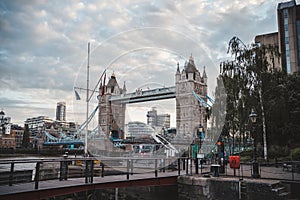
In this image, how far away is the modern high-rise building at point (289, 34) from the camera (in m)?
46.9

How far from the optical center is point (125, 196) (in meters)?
15.0

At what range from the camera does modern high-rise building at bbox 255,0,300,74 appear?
46.9 metres

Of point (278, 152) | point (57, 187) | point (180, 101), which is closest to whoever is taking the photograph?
point (57, 187)

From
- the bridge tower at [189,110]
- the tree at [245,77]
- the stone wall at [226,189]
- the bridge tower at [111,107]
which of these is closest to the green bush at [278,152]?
the tree at [245,77]

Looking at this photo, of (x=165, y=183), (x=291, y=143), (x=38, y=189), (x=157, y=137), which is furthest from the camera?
(x=157, y=137)

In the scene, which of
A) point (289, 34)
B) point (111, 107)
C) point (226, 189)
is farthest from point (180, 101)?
point (226, 189)

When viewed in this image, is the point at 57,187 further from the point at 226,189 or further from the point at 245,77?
the point at 245,77

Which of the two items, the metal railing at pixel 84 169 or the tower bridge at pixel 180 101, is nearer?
the metal railing at pixel 84 169

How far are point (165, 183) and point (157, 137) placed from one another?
2796 centimetres

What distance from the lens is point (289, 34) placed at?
1908 inches

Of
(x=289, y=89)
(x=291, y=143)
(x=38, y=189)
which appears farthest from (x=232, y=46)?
(x=38, y=189)

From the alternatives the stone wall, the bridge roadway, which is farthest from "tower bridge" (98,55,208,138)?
the bridge roadway

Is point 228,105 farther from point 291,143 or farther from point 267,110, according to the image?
point 291,143

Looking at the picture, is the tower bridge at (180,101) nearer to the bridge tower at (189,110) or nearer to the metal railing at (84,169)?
the bridge tower at (189,110)
